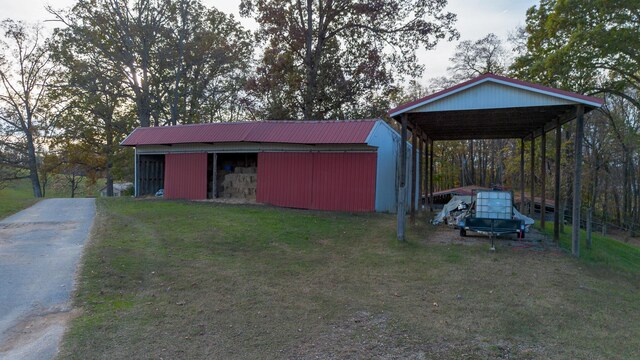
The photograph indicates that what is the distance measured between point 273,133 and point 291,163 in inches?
56.0

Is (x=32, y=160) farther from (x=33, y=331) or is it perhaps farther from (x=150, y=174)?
(x=33, y=331)

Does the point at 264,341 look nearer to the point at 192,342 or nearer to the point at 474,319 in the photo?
the point at 192,342

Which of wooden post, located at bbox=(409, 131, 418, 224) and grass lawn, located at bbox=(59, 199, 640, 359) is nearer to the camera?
grass lawn, located at bbox=(59, 199, 640, 359)

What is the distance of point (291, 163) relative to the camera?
18.5 m

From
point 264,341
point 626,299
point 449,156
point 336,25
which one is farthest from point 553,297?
point 449,156

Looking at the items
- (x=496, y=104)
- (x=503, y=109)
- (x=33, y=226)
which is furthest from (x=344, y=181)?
(x=33, y=226)

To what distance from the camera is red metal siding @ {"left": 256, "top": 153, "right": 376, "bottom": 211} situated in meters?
17.1

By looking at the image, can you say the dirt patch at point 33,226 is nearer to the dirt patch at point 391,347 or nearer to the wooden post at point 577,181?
the dirt patch at point 391,347

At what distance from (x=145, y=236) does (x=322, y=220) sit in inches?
220

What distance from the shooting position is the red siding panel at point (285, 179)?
59.6 ft

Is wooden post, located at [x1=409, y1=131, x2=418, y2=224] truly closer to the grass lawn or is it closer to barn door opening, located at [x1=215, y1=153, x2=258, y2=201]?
the grass lawn

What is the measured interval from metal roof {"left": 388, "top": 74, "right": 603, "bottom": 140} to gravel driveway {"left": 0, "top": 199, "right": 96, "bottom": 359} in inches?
322

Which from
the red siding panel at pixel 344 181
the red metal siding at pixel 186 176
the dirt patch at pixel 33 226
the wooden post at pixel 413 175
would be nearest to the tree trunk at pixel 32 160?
the red metal siding at pixel 186 176

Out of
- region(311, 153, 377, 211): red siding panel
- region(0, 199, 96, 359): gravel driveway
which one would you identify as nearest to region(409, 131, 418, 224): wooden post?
region(311, 153, 377, 211): red siding panel
